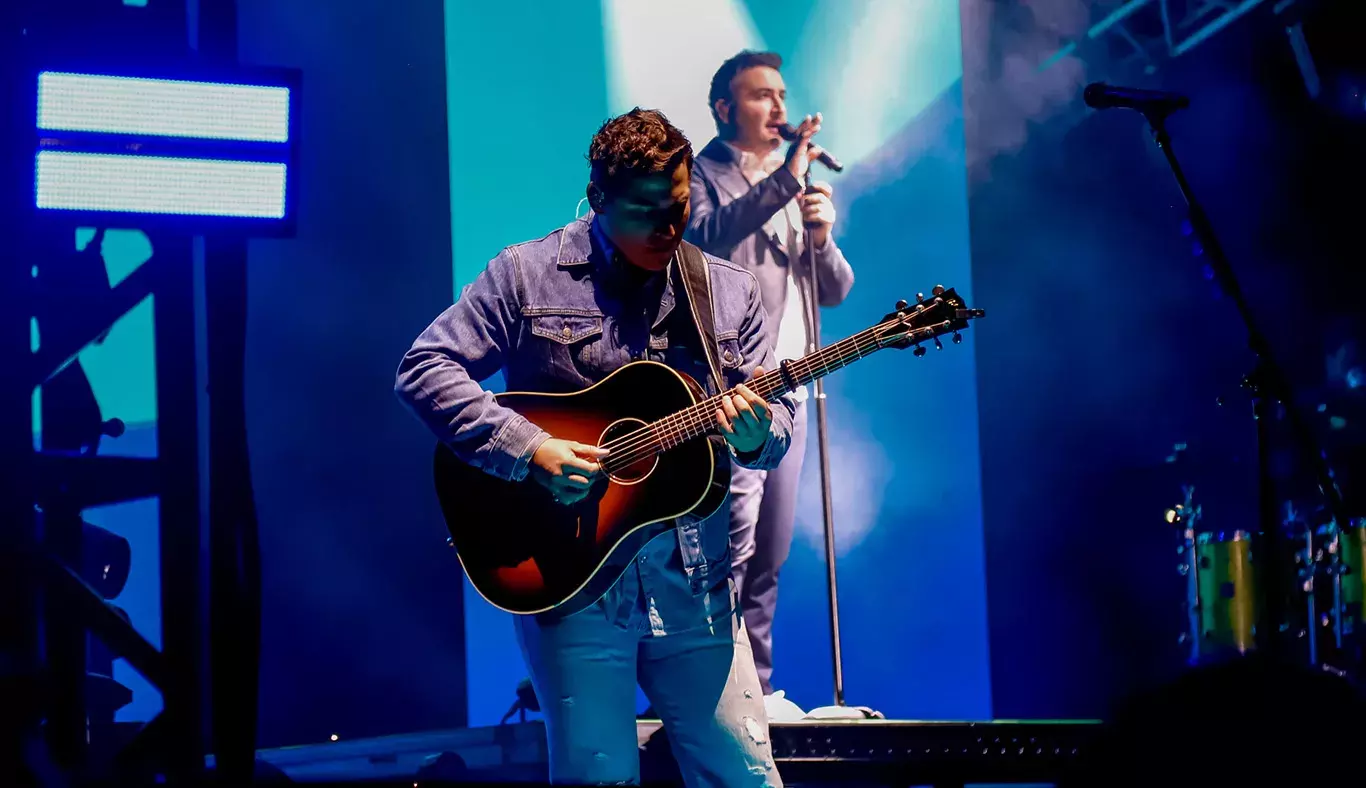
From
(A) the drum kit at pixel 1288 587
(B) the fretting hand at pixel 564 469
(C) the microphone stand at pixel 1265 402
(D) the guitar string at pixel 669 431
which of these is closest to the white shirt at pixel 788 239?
(C) the microphone stand at pixel 1265 402

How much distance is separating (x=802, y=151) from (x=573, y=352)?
2523mm

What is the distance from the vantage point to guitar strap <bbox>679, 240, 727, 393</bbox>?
3.11 metres


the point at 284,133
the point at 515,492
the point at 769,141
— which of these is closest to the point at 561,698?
the point at 515,492

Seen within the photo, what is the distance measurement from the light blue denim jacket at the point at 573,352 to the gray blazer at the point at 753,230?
2087 mm

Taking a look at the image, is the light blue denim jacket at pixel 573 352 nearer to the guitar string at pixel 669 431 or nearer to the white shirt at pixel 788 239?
the guitar string at pixel 669 431

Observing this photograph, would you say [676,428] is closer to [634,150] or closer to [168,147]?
[634,150]

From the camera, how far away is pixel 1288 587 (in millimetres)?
4746

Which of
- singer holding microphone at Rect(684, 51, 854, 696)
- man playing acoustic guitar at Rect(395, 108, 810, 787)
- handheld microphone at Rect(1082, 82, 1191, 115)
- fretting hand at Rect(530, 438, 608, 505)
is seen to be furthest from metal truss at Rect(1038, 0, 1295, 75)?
fretting hand at Rect(530, 438, 608, 505)

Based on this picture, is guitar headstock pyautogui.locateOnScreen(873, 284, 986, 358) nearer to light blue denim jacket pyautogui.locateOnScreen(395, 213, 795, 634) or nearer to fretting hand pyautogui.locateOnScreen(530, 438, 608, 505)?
light blue denim jacket pyautogui.locateOnScreen(395, 213, 795, 634)

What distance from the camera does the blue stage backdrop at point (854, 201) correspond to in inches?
216

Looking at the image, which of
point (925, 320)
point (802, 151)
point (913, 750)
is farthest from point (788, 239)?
point (913, 750)

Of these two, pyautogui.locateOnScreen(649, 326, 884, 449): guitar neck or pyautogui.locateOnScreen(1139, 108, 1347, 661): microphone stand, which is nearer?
pyautogui.locateOnScreen(649, 326, 884, 449): guitar neck

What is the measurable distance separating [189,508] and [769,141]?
116 inches

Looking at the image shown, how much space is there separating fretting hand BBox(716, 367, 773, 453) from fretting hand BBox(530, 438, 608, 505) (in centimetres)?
33
